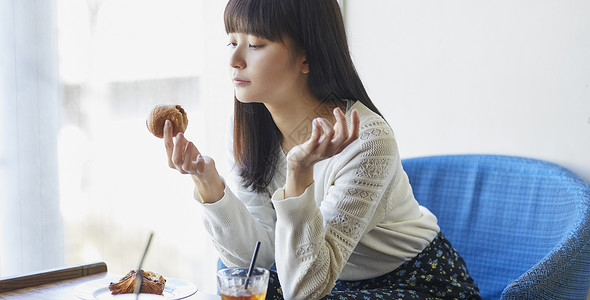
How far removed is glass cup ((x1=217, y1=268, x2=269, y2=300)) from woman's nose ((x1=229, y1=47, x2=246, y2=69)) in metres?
0.45

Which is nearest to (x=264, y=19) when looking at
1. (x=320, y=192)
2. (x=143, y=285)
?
(x=320, y=192)

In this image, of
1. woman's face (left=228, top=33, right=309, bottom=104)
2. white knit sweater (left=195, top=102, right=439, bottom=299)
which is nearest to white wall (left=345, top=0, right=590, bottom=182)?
white knit sweater (left=195, top=102, right=439, bottom=299)

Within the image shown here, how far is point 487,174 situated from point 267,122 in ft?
2.17

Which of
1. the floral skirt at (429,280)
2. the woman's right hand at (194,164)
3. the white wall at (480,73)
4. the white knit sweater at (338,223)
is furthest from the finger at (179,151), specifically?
the white wall at (480,73)

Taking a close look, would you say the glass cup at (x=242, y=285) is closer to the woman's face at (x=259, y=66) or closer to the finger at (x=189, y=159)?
the finger at (x=189, y=159)

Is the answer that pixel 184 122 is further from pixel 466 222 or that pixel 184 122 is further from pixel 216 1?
pixel 216 1

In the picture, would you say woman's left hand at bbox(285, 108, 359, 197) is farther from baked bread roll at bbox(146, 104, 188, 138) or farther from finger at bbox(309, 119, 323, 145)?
baked bread roll at bbox(146, 104, 188, 138)

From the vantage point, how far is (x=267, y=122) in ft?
4.67

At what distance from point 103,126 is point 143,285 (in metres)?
0.97

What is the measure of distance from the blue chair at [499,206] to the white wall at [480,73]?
10 centimetres

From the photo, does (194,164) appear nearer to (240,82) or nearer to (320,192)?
(240,82)

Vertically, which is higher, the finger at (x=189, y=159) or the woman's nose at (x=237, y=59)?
the woman's nose at (x=237, y=59)

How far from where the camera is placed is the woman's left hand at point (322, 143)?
890 mm

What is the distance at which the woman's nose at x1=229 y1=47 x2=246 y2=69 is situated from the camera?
1.18 metres
